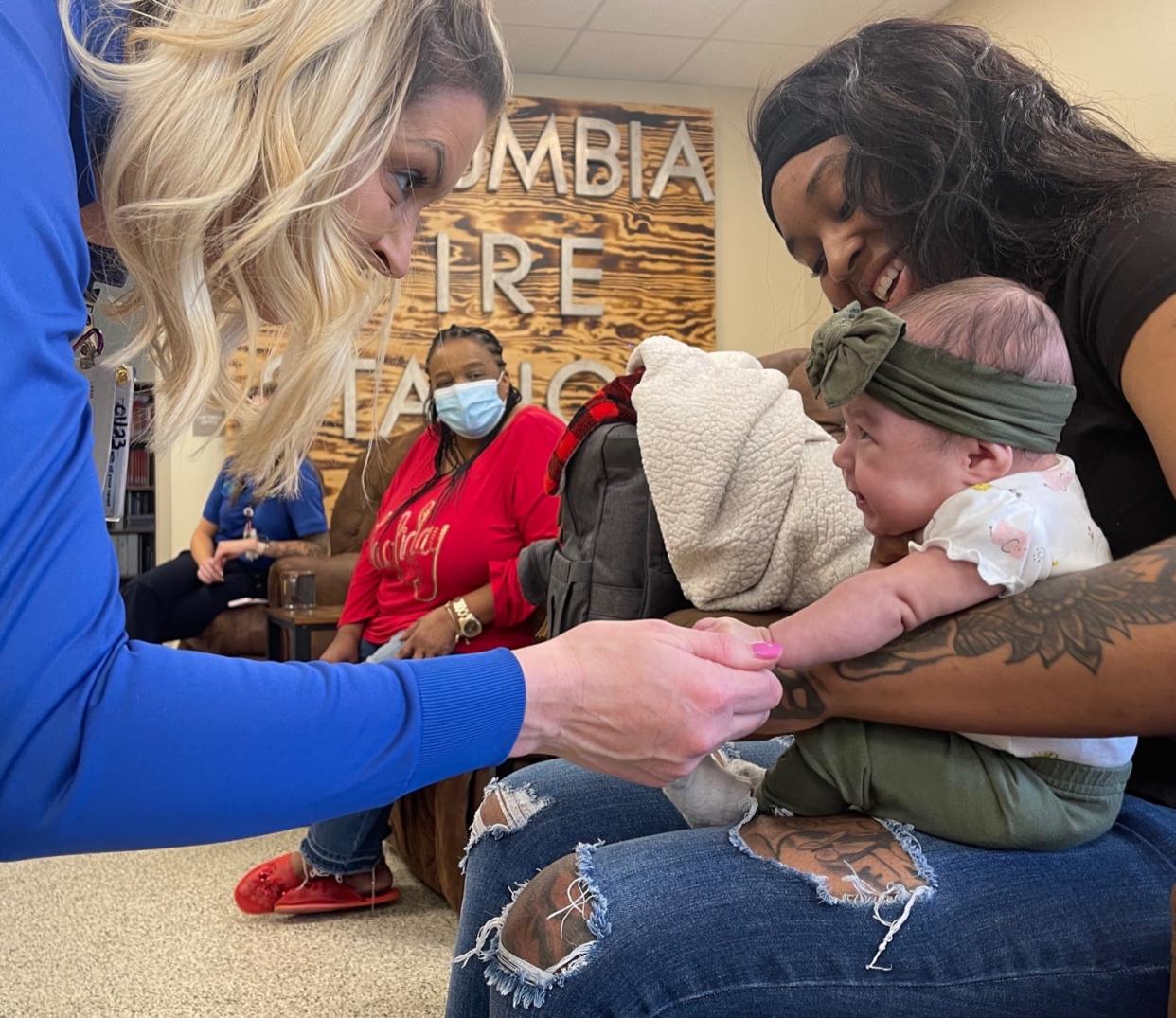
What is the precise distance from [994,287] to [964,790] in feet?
1.53

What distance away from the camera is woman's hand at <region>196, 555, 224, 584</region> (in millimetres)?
4164

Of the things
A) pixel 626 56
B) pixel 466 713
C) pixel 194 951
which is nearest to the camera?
pixel 466 713

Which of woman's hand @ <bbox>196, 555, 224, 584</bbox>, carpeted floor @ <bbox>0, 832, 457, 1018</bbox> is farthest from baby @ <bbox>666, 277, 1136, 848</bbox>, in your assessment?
woman's hand @ <bbox>196, 555, 224, 584</bbox>

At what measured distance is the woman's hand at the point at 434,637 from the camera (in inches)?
101

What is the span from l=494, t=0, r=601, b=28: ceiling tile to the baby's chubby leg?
3.93m

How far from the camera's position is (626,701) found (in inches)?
37.5

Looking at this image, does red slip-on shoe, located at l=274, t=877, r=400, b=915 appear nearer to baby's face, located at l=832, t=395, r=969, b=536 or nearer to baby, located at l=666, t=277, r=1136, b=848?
baby, located at l=666, t=277, r=1136, b=848

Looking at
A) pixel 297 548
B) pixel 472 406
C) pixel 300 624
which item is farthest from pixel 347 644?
pixel 297 548

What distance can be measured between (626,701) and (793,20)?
446 cm

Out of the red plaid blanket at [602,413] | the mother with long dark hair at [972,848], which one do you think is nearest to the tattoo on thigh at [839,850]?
the mother with long dark hair at [972,848]

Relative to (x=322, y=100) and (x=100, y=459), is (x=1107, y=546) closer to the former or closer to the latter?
(x=322, y=100)

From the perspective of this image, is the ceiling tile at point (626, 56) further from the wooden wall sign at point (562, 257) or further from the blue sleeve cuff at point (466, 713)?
the blue sleeve cuff at point (466, 713)

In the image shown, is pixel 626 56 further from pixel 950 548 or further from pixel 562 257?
pixel 950 548

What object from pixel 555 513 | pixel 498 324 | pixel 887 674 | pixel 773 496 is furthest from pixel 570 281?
pixel 887 674
